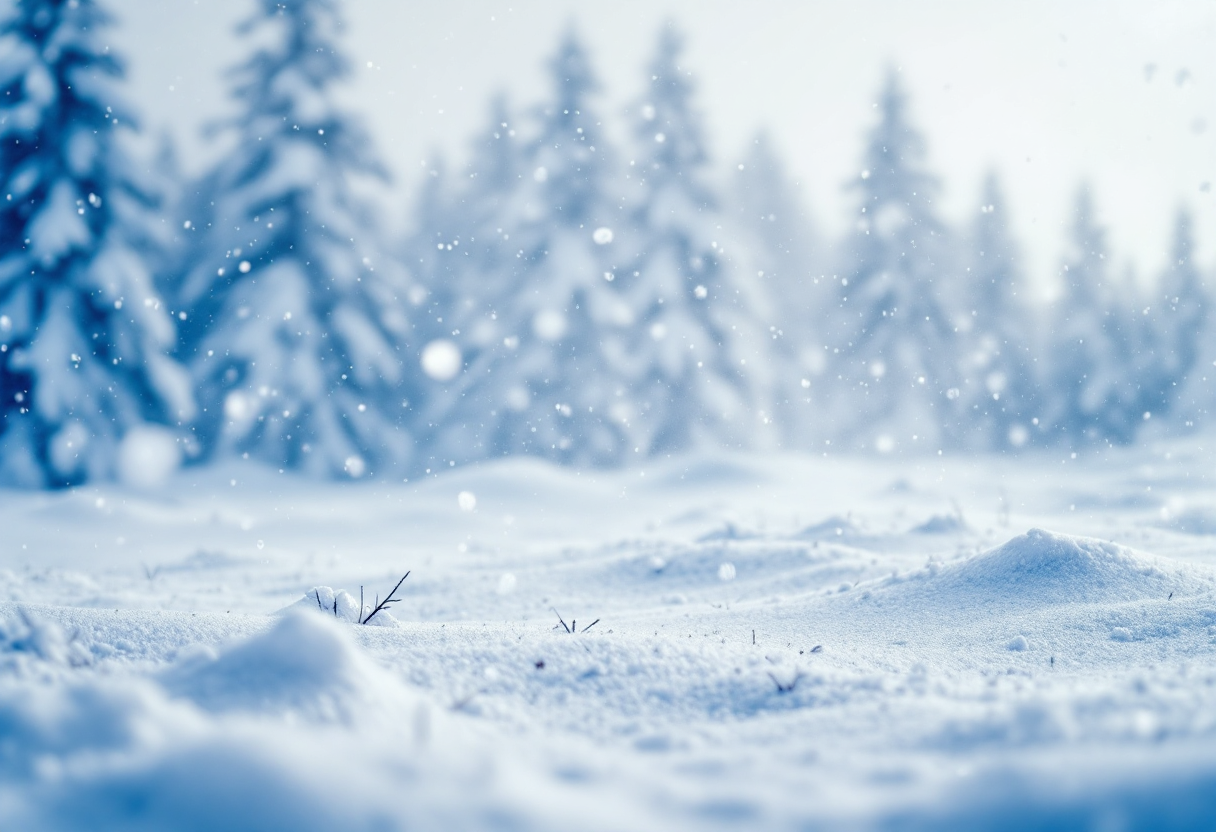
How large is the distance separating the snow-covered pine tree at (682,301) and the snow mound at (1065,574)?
13.3 m

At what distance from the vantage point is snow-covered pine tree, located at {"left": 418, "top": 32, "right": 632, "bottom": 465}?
58.1ft

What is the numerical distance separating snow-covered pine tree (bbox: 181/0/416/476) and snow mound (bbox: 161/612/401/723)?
14.5 meters

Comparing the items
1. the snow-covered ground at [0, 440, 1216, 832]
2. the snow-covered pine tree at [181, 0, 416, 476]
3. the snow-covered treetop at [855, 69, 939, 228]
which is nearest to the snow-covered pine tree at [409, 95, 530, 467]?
the snow-covered pine tree at [181, 0, 416, 476]

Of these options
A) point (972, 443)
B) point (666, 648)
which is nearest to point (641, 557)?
point (666, 648)

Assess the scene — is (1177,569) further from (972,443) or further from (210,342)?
(972,443)

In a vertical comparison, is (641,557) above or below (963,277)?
below

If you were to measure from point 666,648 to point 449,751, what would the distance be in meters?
1.35

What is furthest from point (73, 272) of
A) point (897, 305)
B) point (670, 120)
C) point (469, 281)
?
point (897, 305)

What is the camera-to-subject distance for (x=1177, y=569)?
13.8 feet

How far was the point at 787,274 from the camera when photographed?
1096 inches

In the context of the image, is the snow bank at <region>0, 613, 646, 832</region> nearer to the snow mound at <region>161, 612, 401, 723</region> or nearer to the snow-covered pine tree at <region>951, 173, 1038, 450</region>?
the snow mound at <region>161, 612, 401, 723</region>

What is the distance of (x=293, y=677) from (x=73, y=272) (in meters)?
14.2

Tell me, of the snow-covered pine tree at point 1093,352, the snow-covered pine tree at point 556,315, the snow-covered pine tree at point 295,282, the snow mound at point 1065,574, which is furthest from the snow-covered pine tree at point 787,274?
the snow mound at point 1065,574

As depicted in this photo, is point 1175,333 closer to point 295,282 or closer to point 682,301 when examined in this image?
point 682,301
